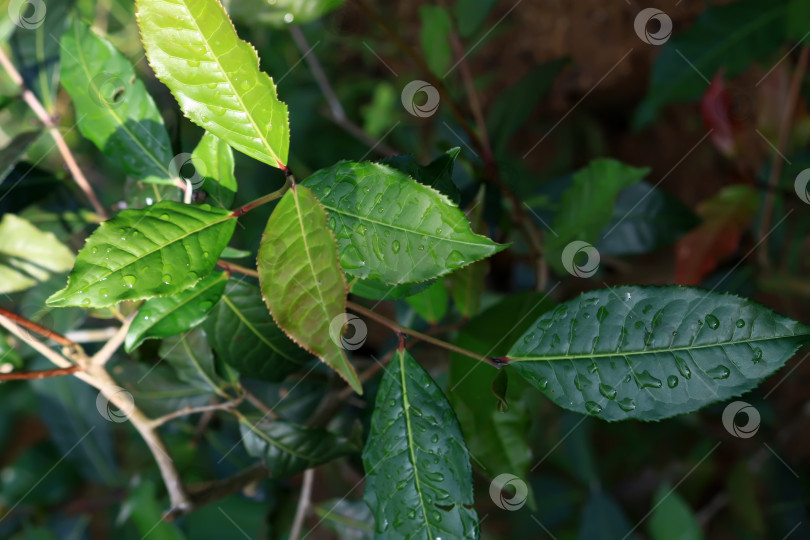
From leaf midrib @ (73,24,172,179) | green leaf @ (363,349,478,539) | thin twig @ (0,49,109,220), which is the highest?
leaf midrib @ (73,24,172,179)

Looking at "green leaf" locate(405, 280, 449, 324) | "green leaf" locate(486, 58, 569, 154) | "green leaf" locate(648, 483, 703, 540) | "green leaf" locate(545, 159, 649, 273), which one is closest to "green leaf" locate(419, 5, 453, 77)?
"green leaf" locate(486, 58, 569, 154)

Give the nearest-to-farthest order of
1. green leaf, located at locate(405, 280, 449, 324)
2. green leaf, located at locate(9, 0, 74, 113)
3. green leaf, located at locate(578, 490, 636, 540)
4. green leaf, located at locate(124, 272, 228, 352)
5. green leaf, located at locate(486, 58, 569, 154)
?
1. green leaf, located at locate(124, 272, 228, 352)
2. green leaf, located at locate(405, 280, 449, 324)
3. green leaf, located at locate(9, 0, 74, 113)
4. green leaf, located at locate(486, 58, 569, 154)
5. green leaf, located at locate(578, 490, 636, 540)

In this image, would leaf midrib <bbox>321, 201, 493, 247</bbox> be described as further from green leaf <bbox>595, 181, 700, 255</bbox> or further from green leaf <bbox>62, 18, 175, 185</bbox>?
green leaf <bbox>595, 181, 700, 255</bbox>

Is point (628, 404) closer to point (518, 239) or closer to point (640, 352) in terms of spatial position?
point (640, 352)

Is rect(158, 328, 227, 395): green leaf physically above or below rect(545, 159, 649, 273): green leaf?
below

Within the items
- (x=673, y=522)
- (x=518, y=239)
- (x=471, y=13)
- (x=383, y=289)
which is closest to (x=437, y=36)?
(x=471, y=13)

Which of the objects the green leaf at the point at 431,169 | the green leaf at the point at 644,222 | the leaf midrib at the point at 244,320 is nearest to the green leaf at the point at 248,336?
the leaf midrib at the point at 244,320

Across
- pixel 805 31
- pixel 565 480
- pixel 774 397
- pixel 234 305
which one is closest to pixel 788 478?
pixel 774 397

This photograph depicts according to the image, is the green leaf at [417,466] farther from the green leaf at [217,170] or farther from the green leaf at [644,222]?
the green leaf at [644,222]
